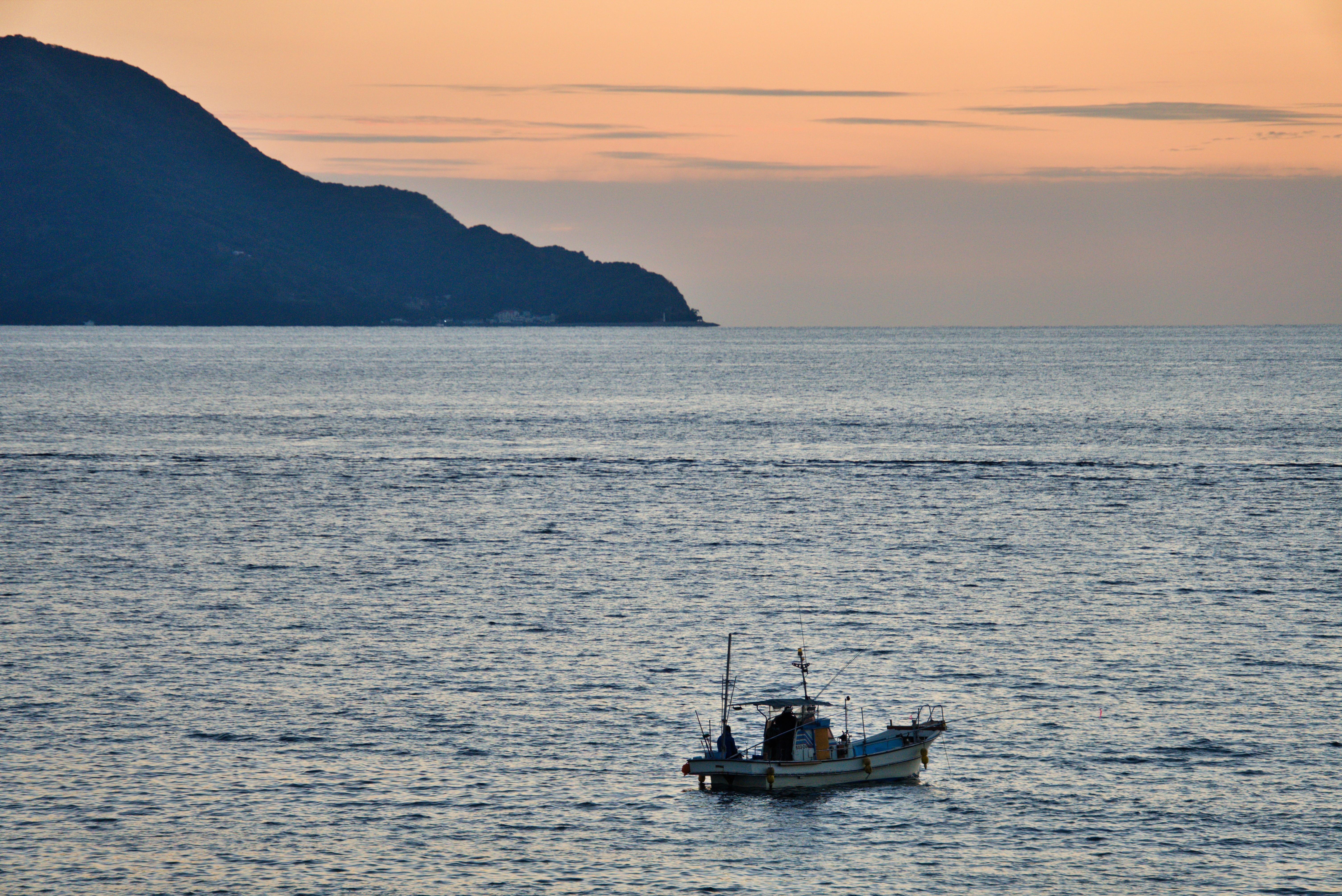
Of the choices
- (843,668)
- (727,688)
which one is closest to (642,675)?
(843,668)

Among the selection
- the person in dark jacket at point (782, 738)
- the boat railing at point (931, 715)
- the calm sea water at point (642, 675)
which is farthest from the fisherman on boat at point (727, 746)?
the boat railing at point (931, 715)

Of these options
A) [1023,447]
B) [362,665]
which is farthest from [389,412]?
[362,665]

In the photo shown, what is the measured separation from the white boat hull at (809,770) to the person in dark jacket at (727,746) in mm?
395

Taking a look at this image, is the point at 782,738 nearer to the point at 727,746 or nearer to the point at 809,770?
the point at 809,770

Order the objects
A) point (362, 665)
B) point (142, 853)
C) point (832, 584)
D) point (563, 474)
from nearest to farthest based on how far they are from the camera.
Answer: point (142, 853)
point (362, 665)
point (832, 584)
point (563, 474)

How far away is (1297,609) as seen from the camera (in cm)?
6562

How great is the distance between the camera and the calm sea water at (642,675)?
121 ft

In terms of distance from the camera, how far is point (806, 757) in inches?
1678

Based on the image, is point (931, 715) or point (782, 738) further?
point (931, 715)

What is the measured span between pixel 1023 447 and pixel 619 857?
11155 centimetres

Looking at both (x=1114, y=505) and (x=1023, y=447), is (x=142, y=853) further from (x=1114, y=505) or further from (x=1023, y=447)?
(x=1023, y=447)

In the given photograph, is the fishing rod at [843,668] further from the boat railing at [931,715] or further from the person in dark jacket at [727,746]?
the person in dark jacket at [727,746]

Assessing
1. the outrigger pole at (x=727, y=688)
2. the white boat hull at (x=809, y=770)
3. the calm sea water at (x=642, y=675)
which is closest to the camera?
the calm sea water at (x=642, y=675)

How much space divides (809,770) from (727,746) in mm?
2676
